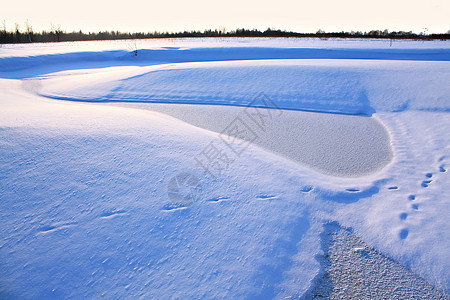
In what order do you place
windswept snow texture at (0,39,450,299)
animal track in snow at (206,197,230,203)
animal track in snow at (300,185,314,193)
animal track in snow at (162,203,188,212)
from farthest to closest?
1. animal track in snow at (300,185,314,193)
2. animal track in snow at (206,197,230,203)
3. animal track in snow at (162,203,188,212)
4. windswept snow texture at (0,39,450,299)

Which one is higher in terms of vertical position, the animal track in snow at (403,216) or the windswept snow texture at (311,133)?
the windswept snow texture at (311,133)

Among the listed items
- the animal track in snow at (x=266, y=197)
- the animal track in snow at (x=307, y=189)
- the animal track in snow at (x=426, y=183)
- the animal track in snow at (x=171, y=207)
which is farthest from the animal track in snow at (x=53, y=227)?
the animal track in snow at (x=426, y=183)

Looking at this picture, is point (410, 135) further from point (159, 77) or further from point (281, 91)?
point (159, 77)

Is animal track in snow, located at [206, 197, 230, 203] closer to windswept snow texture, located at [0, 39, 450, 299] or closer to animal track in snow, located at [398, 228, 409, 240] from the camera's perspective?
windswept snow texture, located at [0, 39, 450, 299]

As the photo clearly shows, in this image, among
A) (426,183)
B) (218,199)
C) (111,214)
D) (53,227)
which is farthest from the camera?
(426,183)

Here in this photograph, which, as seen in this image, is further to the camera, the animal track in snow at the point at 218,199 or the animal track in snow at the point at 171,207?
the animal track in snow at the point at 218,199

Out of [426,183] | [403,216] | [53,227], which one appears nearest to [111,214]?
[53,227]

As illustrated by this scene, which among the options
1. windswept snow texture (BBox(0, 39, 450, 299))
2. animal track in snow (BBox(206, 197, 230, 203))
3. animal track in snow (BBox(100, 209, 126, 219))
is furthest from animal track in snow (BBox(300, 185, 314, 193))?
animal track in snow (BBox(100, 209, 126, 219))

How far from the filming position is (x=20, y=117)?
2.91 metres

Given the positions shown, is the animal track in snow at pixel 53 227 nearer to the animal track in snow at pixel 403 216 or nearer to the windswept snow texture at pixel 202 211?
the windswept snow texture at pixel 202 211

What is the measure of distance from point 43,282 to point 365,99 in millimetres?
5206

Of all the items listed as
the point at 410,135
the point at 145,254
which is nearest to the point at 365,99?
the point at 410,135

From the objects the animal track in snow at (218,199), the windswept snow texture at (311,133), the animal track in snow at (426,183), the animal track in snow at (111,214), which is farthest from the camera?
the windswept snow texture at (311,133)

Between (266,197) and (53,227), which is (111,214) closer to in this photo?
(53,227)
